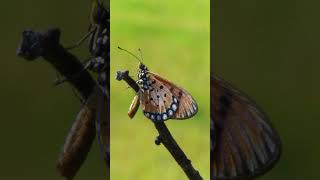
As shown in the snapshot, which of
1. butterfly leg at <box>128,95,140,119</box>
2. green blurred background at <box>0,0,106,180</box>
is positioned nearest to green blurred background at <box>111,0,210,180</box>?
butterfly leg at <box>128,95,140,119</box>

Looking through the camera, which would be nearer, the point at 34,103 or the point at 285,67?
the point at 285,67

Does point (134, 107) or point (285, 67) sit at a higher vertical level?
point (285, 67)

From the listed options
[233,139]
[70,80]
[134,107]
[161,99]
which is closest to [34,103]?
[70,80]

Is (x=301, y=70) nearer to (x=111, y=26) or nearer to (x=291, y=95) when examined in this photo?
(x=291, y=95)

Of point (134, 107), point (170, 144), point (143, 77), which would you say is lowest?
point (170, 144)

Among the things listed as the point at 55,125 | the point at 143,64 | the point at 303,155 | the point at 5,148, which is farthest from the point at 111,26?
the point at 303,155

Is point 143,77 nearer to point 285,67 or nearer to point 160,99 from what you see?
point 160,99

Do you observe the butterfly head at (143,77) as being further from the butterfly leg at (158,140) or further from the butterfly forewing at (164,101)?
the butterfly leg at (158,140)
